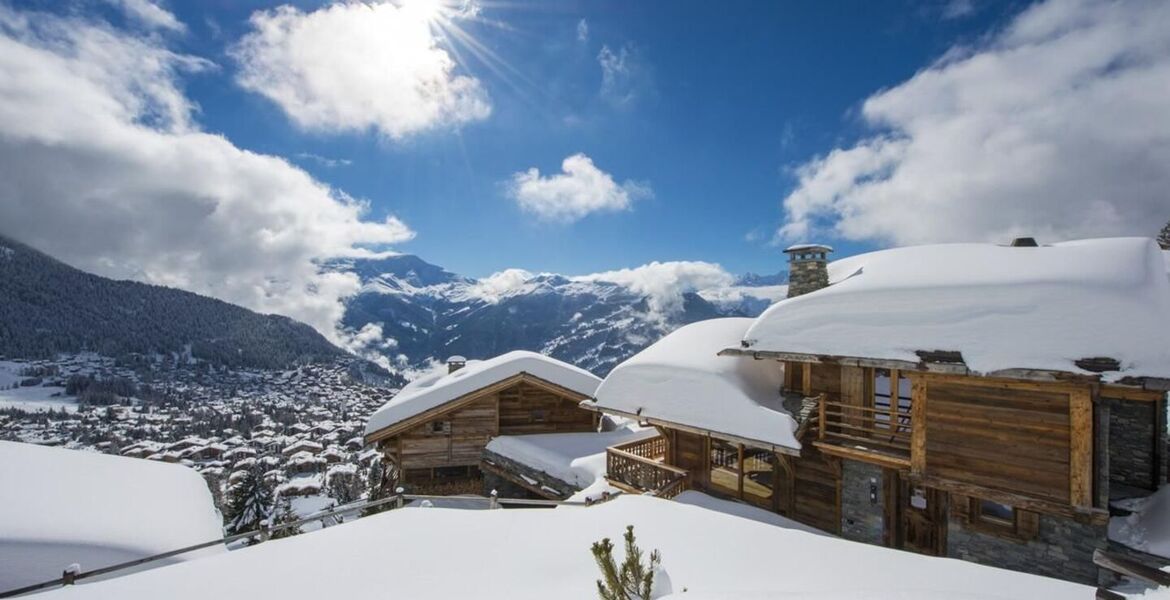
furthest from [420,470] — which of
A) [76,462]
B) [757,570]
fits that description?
[757,570]

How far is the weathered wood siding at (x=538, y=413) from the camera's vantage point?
2138cm

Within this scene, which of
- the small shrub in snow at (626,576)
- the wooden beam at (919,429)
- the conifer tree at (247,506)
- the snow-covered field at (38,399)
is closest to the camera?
the small shrub in snow at (626,576)

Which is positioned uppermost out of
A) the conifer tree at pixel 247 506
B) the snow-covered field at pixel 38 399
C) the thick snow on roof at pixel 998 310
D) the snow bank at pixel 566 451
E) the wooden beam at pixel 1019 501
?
the thick snow on roof at pixel 998 310

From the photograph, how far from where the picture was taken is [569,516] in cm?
991

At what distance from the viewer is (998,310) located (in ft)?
31.8

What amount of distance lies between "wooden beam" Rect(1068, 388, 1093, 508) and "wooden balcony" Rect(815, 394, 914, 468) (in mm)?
2548

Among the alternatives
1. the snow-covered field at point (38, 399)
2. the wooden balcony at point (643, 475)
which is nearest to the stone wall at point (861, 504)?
the wooden balcony at point (643, 475)

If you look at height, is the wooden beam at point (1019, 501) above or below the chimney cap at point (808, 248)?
below

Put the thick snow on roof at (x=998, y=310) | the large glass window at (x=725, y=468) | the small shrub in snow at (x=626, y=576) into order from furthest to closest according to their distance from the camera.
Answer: the large glass window at (x=725, y=468), the thick snow on roof at (x=998, y=310), the small shrub in snow at (x=626, y=576)

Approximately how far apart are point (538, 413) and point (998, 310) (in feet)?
55.8

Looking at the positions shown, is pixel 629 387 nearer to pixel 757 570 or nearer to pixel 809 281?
pixel 809 281

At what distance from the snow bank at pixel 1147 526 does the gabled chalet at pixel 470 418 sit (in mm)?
16217

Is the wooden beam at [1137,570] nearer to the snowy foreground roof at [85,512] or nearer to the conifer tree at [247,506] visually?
the snowy foreground roof at [85,512]

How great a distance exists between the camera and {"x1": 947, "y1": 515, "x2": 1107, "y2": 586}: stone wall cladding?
898 centimetres
